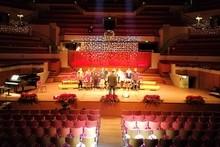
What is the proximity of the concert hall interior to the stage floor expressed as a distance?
43 mm

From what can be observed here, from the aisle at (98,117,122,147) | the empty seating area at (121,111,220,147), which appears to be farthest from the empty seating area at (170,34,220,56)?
the empty seating area at (121,111,220,147)

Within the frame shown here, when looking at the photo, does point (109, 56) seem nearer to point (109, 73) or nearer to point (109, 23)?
point (109, 73)

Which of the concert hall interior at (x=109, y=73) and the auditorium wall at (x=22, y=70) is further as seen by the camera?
the auditorium wall at (x=22, y=70)

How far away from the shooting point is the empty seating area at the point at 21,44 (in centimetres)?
2311

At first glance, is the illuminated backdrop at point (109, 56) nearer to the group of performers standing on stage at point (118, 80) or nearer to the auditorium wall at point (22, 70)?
the auditorium wall at point (22, 70)

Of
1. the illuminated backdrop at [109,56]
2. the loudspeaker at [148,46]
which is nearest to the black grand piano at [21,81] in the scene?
the illuminated backdrop at [109,56]

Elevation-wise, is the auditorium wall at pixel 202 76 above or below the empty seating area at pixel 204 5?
below

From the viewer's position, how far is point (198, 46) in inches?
968

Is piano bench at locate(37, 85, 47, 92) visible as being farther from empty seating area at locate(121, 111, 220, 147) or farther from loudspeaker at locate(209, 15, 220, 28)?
loudspeaker at locate(209, 15, 220, 28)

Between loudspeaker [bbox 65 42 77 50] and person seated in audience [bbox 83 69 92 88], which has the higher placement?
loudspeaker [bbox 65 42 77 50]

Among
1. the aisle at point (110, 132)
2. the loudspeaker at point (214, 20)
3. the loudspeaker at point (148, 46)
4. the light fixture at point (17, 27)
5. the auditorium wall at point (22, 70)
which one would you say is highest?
the loudspeaker at point (214, 20)

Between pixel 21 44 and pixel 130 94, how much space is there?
837 centimetres

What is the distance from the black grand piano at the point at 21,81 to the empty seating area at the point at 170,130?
6.26 m

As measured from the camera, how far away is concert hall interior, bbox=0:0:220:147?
11773 mm
